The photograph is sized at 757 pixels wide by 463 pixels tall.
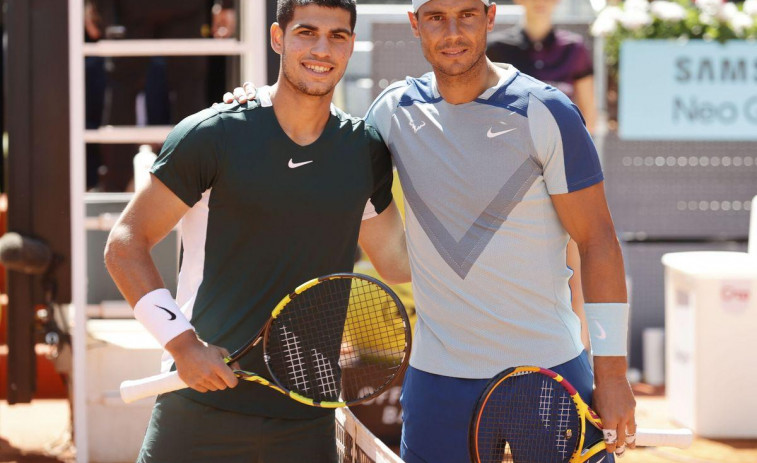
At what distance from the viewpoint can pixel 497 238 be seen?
2920mm

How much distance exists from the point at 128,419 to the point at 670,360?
333cm

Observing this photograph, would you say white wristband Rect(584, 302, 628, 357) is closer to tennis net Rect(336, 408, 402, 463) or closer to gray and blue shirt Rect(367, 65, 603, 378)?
gray and blue shirt Rect(367, 65, 603, 378)

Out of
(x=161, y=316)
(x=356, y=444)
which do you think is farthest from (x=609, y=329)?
(x=161, y=316)

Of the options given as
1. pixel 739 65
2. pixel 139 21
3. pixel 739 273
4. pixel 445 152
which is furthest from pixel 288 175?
pixel 739 65

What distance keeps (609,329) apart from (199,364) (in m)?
1.03

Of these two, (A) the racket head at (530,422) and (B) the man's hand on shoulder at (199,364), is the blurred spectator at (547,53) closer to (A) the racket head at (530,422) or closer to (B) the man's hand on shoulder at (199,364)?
(A) the racket head at (530,422)

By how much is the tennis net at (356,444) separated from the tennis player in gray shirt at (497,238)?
7.4 inches

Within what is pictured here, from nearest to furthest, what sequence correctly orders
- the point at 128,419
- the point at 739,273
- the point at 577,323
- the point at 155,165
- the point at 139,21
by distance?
1. the point at 155,165
2. the point at 577,323
3. the point at 128,419
4. the point at 739,273
5. the point at 139,21

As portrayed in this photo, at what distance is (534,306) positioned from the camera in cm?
294

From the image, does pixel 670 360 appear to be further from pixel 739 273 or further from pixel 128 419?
pixel 128 419

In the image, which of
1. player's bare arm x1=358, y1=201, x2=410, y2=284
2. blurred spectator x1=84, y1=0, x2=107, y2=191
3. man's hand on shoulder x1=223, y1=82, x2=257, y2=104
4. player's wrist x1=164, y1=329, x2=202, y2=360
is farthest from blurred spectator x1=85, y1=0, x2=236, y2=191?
player's wrist x1=164, y1=329, x2=202, y2=360

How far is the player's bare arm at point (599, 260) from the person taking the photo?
2846 millimetres

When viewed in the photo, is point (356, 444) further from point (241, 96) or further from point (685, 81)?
point (685, 81)

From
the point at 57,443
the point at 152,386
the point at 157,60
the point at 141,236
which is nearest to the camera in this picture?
the point at 152,386
